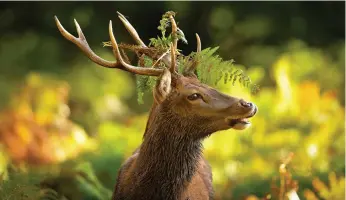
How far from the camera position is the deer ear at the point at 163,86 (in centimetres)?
579

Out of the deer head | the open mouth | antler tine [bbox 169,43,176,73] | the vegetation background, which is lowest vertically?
the open mouth

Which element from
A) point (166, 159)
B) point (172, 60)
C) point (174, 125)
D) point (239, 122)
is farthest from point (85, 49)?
point (239, 122)

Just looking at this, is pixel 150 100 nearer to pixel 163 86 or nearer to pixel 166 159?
pixel 166 159

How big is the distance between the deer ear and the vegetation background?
124cm

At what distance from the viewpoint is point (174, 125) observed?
19.5 feet

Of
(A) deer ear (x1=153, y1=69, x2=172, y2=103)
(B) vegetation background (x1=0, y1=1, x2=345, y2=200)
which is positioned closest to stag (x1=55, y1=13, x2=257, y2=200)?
(A) deer ear (x1=153, y1=69, x2=172, y2=103)

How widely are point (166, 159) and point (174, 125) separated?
0.79 feet

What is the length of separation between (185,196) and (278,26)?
11.4m

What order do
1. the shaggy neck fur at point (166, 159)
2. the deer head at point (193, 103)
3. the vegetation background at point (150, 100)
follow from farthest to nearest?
the vegetation background at point (150, 100) < the shaggy neck fur at point (166, 159) < the deer head at point (193, 103)

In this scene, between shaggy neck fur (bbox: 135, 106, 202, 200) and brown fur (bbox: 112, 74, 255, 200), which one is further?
shaggy neck fur (bbox: 135, 106, 202, 200)

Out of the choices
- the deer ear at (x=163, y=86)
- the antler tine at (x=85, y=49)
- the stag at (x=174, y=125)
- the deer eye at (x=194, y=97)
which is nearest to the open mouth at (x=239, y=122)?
the stag at (x=174, y=125)

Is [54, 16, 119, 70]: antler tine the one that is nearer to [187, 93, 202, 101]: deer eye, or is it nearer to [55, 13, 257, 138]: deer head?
[55, 13, 257, 138]: deer head

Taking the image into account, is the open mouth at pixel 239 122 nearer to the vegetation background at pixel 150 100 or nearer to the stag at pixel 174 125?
the stag at pixel 174 125

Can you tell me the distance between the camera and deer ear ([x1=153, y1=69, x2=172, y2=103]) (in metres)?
5.79
